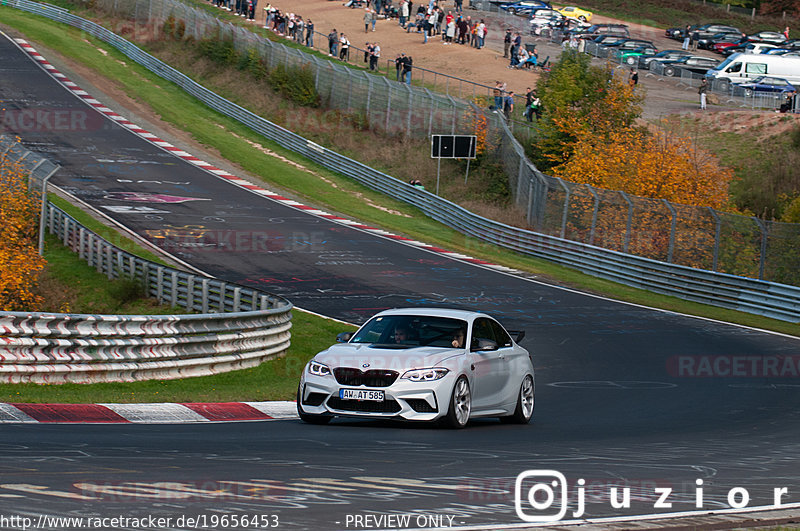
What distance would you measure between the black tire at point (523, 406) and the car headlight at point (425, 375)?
1957 millimetres

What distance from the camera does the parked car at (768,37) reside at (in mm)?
80875

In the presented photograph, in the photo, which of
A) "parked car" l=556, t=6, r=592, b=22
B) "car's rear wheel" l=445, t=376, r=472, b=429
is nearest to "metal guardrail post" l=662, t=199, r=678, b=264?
"car's rear wheel" l=445, t=376, r=472, b=429

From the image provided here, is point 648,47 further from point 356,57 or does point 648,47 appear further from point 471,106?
point 471,106

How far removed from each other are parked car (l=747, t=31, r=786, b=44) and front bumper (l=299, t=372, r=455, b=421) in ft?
250

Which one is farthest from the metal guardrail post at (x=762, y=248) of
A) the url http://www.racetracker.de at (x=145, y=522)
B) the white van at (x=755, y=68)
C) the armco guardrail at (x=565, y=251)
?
the white van at (x=755, y=68)

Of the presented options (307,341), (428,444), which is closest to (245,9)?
(307,341)

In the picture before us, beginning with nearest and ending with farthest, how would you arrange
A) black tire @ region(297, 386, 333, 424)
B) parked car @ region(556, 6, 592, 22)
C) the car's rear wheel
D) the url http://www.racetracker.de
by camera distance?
the url http://www.racetracker.de < the car's rear wheel < black tire @ region(297, 386, 333, 424) < parked car @ region(556, 6, 592, 22)

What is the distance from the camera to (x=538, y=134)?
1841 inches

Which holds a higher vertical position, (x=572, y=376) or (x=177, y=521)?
(x=177, y=521)

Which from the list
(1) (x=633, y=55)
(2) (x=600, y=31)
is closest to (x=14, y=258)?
(1) (x=633, y=55)

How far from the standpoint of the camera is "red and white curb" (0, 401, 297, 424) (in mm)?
11461

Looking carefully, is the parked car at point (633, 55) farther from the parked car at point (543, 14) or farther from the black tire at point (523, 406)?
the black tire at point (523, 406)

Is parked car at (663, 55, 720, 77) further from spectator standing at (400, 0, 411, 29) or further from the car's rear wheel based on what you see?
the car's rear wheel

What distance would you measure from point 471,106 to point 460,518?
40820mm
